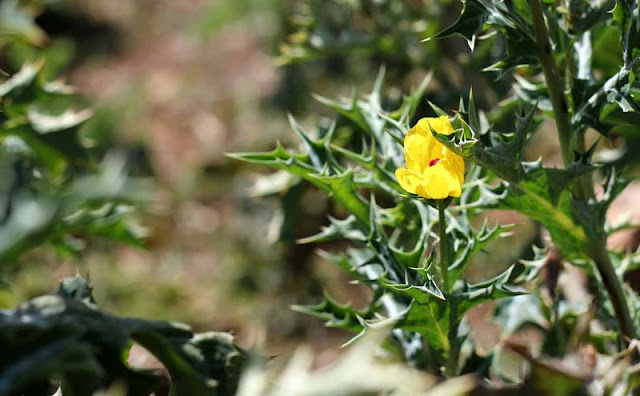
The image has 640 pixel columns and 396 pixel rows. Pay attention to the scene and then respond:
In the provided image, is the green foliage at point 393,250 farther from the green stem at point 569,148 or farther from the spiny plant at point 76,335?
the spiny plant at point 76,335

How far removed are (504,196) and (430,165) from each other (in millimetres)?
186

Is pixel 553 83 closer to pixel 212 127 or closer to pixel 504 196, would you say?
pixel 504 196

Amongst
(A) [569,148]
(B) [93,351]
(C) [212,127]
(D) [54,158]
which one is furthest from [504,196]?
(C) [212,127]

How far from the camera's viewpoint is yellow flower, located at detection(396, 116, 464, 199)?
41.6 inches

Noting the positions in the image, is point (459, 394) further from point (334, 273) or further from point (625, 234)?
point (334, 273)

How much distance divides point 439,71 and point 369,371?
1484 mm

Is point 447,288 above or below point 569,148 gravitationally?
below

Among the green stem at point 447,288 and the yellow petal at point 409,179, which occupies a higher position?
the yellow petal at point 409,179

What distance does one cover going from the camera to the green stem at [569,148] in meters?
1.16

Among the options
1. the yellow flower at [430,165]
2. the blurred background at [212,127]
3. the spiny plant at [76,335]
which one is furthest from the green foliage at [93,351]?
the yellow flower at [430,165]

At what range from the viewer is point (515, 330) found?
1514 millimetres

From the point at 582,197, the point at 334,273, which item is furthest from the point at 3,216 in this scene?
the point at 334,273

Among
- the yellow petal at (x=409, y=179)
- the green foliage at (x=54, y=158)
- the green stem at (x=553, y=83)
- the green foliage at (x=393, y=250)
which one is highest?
the green stem at (x=553, y=83)

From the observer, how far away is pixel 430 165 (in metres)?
1.08
